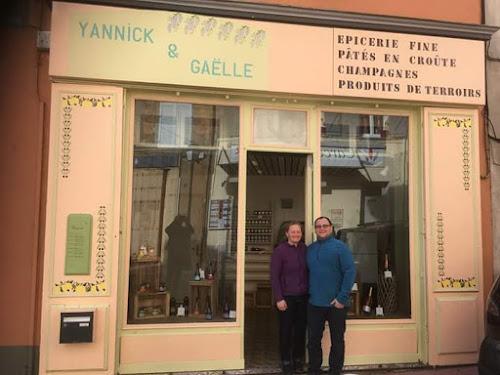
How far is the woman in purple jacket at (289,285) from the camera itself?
5371 millimetres

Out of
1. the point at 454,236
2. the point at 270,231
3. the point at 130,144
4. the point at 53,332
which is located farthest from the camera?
the point at 270,231

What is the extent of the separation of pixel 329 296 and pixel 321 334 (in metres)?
0.48

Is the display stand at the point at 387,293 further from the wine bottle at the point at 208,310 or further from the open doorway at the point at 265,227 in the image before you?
the wine bottle at the point at 208,310

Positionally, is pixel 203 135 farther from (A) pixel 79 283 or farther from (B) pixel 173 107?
(A) pixel 79 283

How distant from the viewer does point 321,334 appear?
17.1 feet

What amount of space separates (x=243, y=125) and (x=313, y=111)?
92 centimetres

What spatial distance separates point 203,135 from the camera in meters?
5.96

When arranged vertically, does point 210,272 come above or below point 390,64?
below

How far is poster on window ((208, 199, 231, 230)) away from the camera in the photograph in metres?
5.87

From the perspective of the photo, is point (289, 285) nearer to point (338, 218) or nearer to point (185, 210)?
point (338, 218)

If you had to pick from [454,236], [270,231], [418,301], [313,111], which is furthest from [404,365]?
[270,231]

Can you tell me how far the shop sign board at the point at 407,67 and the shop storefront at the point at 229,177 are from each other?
0.02 meters

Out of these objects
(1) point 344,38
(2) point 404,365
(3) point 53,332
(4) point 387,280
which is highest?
(1) point 344,38

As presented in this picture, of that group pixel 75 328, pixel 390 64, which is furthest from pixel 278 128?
pixel 75 328
